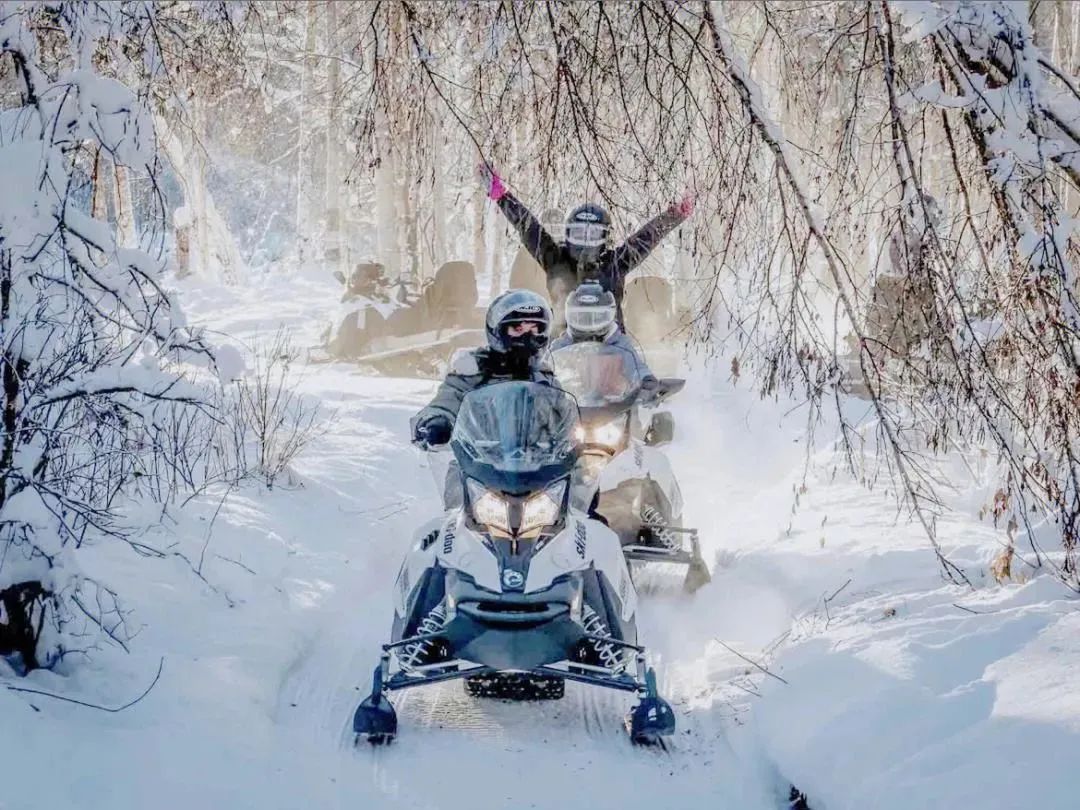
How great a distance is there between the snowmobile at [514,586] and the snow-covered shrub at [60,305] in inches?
42.8

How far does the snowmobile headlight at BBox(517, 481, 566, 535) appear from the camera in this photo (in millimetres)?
3830

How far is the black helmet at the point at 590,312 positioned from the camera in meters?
6.20

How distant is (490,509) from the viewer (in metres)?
3.85

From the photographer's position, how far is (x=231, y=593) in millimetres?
5078

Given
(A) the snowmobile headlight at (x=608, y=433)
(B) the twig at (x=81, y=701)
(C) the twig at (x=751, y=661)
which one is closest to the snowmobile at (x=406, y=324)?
(A) the snowmobile headlight at (x=608, y=433)

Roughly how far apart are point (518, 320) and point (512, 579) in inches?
56.6

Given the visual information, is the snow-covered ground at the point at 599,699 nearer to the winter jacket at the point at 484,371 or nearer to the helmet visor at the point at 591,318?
A: the winter jacket at the point at 484,371

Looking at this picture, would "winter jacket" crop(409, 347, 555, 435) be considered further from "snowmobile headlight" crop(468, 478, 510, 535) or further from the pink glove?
the pink glove

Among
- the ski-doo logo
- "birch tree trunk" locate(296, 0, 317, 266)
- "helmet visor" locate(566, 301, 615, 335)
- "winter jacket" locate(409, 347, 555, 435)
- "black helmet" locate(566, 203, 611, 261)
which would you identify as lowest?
the ski-doo logo

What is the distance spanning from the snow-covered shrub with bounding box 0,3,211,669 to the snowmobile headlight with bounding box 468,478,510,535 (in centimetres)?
109

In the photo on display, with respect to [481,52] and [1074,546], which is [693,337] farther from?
[1074,546]

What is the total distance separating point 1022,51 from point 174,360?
2.98 meters

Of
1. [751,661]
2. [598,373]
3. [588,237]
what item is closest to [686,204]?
[751,661]

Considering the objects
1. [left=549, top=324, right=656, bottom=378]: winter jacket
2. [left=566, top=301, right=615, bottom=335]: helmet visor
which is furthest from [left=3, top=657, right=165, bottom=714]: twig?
[left=566, top=301, right=615, bottom=335]: helmet visor
